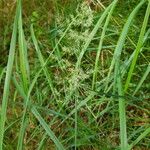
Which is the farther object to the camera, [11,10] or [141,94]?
[11,10]

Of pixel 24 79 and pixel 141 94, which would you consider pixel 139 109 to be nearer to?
pixel 141 94

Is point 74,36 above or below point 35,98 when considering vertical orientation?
above

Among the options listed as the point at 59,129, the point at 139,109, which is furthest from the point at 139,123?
the point at 59,129

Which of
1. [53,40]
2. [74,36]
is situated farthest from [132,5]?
[74,36]

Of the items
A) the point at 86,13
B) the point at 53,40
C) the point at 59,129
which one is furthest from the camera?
the point at 53,40

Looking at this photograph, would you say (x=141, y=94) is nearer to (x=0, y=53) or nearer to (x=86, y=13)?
(x=86, y=13)

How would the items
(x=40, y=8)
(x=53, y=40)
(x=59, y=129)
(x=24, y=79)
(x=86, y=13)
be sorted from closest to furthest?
(x=24, y=79), (x=86, y=13), (x=59, y=129), (x=53, y=40), (x=40, y=8)

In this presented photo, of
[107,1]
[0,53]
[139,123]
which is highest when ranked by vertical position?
[107,1]
